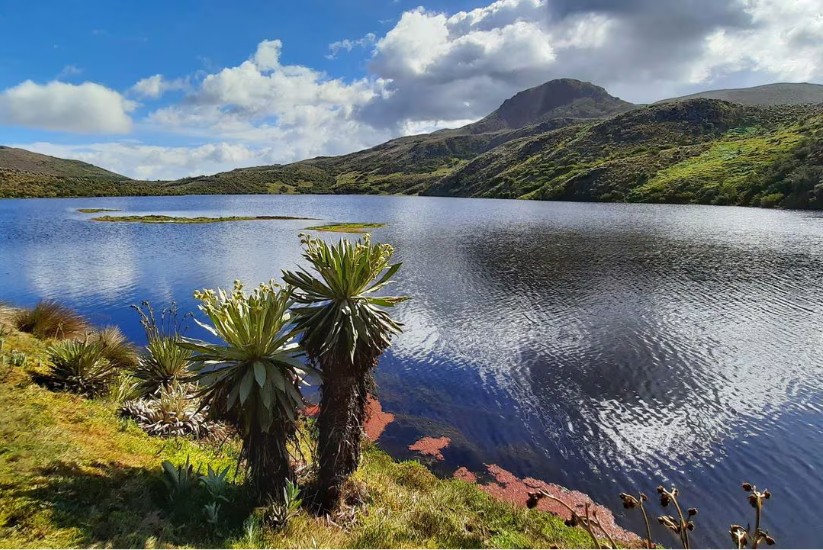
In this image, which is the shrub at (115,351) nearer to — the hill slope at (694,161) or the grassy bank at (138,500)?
the grassy bank at (138,500)

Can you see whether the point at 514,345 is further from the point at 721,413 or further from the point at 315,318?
the point at 315,318

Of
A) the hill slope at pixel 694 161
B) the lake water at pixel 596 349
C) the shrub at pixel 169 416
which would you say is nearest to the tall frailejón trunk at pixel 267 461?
the shrub at pixel 169 416

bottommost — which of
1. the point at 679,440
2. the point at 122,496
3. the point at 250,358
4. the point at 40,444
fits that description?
the point at 679,440

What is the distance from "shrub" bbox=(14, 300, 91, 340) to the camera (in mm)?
17219

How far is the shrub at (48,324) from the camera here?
678 inches

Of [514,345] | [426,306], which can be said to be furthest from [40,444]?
[426,306]

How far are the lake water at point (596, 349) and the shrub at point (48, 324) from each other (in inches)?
271

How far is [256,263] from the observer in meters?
47.4

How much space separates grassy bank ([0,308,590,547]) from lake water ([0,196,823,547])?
10.9 feet

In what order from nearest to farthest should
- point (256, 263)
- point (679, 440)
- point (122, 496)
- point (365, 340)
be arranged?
point (122, 496)
point (365, 340)
point (679, 440)
point (256, 263)

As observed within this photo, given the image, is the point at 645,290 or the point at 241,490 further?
the point at 645,290

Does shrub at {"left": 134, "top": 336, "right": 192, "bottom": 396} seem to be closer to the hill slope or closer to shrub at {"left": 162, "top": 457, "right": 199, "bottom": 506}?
shrub at {"left": 162, "top": 457, "right": 199, "bottom": 506}

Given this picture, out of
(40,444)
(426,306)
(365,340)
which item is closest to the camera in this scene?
(40,444)

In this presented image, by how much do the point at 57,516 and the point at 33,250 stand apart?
2397 inches
